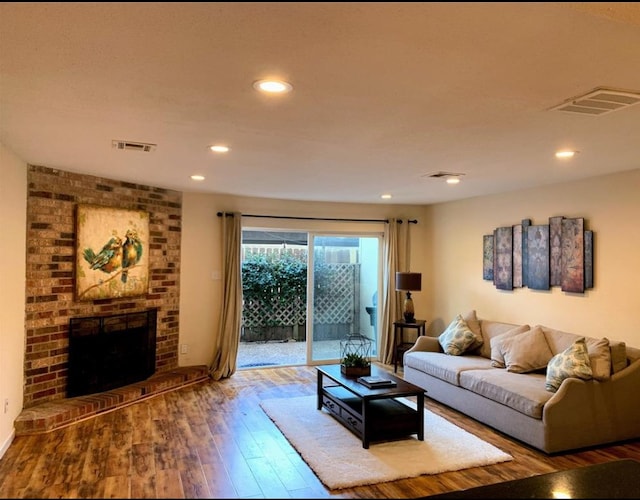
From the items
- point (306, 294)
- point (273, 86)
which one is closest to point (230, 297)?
point (306, 294)

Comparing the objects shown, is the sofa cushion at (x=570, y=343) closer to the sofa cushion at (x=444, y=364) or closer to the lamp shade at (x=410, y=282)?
the sofa cushion at (x=444, y=364)

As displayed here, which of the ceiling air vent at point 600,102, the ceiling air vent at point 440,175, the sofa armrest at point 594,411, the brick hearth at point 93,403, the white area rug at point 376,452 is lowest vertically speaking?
the white area rug at point 376,452

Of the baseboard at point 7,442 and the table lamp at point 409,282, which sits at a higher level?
the table lamp at point 409,282

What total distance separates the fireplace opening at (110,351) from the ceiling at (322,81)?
182cm

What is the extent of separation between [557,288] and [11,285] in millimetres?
5218

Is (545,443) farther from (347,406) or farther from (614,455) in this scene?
(347,406)

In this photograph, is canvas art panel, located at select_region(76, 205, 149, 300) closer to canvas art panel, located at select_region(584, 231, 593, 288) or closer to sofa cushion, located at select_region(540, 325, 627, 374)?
sofa cushion, located at select_region(540, 325, 627, 374)

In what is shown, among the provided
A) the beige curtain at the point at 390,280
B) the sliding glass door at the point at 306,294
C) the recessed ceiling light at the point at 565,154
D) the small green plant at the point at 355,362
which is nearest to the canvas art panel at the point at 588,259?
the recessed ceiling light at the point at 565,154

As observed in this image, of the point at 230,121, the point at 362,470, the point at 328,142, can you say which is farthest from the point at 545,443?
the point at 230,121

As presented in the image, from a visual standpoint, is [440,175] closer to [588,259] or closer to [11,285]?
[588,259]

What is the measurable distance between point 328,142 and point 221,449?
99.2 inches

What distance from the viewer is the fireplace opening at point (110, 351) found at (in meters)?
4.72

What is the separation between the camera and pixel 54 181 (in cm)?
454

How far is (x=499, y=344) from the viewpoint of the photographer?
498 cm
